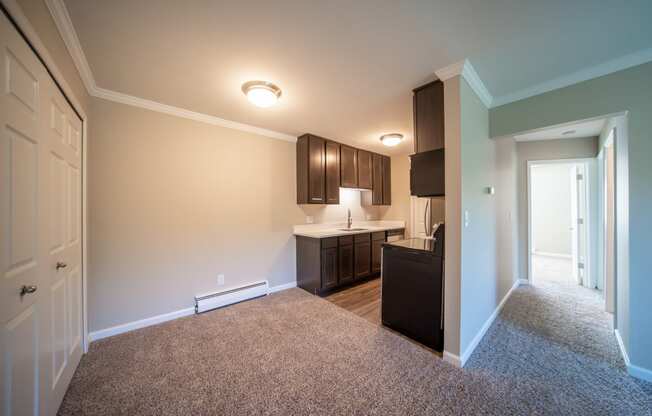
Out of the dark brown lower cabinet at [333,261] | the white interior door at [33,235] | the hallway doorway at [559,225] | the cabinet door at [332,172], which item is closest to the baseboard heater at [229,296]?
the dark brown lower cabinet at [333,261]

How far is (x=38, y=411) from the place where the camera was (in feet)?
3.82

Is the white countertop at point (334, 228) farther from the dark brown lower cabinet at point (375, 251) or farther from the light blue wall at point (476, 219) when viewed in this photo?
the light blue wall at point (476, 219)

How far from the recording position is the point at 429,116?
81.9 inches

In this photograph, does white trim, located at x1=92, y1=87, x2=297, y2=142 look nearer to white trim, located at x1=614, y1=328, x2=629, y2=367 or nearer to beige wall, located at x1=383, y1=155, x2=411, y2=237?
beige wall, located at x1=383, y1=155, x2=411, y2=237

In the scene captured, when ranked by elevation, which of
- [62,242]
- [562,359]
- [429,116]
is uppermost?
[429,116]

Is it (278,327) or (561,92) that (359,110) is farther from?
(278,327)

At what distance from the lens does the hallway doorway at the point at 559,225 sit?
3.64m

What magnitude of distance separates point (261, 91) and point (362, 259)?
2.96 m

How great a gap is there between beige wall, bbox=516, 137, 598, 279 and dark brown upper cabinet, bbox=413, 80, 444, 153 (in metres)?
2.79

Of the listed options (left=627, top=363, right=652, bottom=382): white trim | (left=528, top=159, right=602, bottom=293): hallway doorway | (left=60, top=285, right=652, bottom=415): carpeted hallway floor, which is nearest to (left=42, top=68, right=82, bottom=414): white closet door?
(left=60, top=285, right=652, bottom=415): carpeted hallway floor

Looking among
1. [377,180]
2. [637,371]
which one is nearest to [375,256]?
[377,180]

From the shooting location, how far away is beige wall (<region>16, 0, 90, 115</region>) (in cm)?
112

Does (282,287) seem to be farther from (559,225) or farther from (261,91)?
(559,225)

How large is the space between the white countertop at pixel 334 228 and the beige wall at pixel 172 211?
43cm
